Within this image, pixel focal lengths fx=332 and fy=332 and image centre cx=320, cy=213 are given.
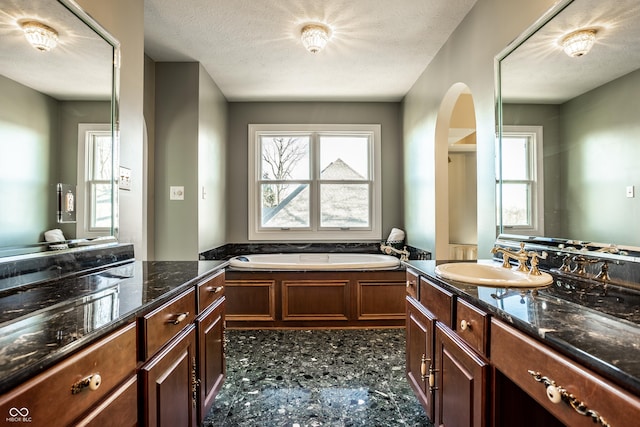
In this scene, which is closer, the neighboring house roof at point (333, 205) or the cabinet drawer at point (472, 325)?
the cabinet drawer at point (472, 325)

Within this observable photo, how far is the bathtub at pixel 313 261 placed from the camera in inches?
120

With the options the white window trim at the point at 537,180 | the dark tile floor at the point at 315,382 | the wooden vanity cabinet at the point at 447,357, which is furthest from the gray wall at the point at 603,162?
the dark tile floor at the point at 315,382

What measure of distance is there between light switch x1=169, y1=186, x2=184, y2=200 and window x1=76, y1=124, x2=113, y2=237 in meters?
1.31

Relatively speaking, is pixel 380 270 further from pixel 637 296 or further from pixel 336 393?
pixel 637 296

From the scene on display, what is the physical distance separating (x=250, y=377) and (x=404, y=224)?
2.58 m

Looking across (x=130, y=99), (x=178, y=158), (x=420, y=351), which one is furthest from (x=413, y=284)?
(x=178, y=158)

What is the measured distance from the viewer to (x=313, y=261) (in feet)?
13.0

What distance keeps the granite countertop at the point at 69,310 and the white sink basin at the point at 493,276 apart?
1.12 metres

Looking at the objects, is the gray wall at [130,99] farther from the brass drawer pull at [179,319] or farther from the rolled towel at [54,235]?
the brass drawer pull at [179,319]

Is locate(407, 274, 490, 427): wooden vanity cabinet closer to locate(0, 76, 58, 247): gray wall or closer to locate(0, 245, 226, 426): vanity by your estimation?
locate(0, 245, 226, 426): vanity

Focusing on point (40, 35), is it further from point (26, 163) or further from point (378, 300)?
point (378, 300)

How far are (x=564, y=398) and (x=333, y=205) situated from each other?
353cm

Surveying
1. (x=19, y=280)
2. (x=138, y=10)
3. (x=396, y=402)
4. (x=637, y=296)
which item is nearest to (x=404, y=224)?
(x=396, y=402)

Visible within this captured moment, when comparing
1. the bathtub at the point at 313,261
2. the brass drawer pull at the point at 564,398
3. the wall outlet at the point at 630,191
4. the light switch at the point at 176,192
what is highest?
the light switch at the point at 176,192
